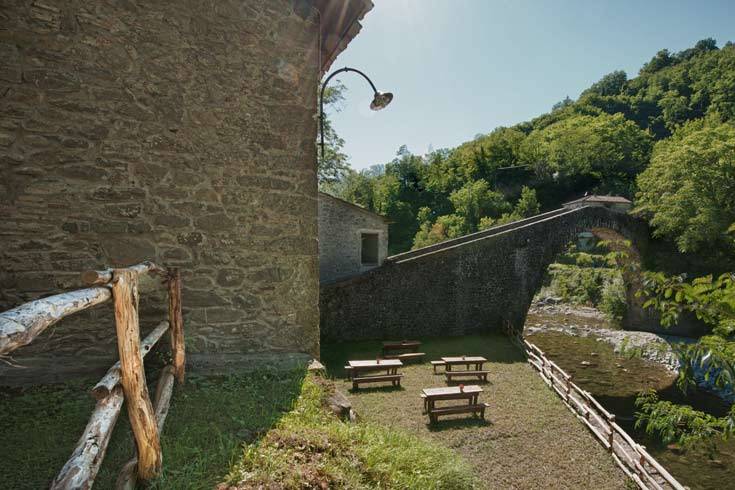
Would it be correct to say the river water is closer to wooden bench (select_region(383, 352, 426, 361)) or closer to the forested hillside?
wooden bench (select_region(383, 352, 426, 361))

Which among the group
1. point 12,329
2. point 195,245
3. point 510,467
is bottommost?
point 510,467

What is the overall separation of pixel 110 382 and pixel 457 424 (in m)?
7.94

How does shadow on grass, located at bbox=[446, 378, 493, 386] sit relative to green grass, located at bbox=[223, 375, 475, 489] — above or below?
below

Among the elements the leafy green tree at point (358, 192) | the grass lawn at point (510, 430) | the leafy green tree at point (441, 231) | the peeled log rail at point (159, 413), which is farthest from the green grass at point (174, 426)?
the leafy green tree at point (358, 192)

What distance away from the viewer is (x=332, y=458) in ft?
9.45

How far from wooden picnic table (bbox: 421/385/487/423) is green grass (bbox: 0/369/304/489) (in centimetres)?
537

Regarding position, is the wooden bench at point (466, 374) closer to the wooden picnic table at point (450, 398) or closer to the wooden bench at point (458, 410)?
the wooden picnic table at point (450, 398)

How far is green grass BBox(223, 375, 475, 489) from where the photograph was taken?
8.34 feet

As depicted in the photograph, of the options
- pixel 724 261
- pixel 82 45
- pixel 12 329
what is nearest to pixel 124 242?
pixel 82 45

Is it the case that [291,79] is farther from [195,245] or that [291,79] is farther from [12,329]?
[12,329]

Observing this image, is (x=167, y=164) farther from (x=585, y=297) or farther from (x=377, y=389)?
(x=585, y=297)

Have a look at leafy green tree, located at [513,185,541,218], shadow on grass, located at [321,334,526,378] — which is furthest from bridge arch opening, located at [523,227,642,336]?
leafy green tree, located at [513,185,541,218]

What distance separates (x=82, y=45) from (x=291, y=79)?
2097 millimetres

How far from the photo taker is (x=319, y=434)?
10.2 feet
